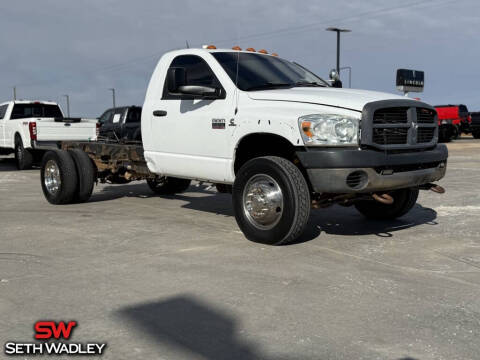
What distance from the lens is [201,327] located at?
10.8 ft

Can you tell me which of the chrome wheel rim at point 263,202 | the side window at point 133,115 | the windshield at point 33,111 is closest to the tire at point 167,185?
the chrome wheel rim at point 263,202

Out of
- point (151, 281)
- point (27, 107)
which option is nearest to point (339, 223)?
point (151, 281)

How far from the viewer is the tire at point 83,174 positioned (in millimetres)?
8188

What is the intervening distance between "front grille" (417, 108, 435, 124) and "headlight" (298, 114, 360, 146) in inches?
39.1

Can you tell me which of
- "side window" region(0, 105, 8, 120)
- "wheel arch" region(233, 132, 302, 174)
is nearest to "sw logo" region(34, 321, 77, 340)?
"wheel arch" region(233, 132, 302, 174)

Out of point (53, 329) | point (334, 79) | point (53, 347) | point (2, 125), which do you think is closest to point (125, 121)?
point (2, 125)

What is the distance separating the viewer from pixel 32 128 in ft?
44.2

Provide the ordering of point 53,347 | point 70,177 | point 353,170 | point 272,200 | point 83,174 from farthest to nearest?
point 83,174 → point 70,177 → point 272,200 → point 353,170 → point 53,347

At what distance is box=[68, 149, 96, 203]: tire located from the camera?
8.19 metres

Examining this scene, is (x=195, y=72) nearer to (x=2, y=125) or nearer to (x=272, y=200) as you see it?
(x=272, y=200)

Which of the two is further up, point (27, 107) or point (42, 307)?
point (27, 107)

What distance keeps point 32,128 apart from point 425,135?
10.6 m

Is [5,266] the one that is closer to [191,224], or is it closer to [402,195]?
[191,224]

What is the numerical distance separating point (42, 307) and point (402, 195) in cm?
456
